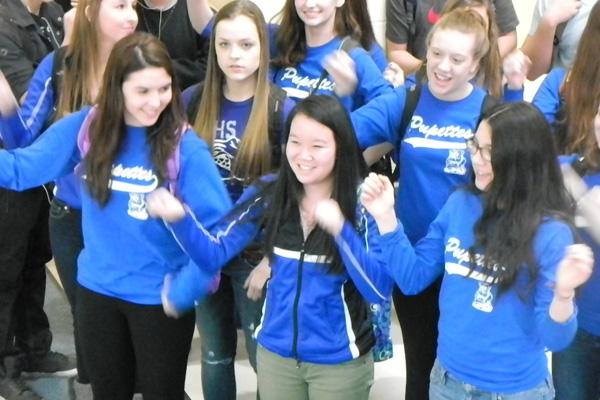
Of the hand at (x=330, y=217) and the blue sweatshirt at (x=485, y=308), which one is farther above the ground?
the hand at (x=330, y=217)

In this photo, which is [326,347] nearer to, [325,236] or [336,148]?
[325,236]

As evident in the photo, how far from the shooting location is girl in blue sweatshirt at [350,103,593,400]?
5.83 feet

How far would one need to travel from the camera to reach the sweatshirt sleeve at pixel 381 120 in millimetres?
2338

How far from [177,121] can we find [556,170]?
0.96 m

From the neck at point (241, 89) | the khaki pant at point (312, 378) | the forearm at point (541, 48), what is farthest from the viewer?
the forearm at point (541, 48)

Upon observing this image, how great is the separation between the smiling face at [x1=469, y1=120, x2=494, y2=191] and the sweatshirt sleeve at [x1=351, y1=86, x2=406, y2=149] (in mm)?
498

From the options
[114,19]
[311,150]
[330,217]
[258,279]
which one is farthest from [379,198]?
[114,19]

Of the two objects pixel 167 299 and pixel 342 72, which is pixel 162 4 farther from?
pixel 167 299

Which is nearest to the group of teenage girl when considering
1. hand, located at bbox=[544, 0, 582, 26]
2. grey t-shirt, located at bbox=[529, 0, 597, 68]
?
hand, located at bbox=[544, 0, 582, 26]

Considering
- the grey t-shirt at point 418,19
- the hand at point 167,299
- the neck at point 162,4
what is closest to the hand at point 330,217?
the hand at point 167,299

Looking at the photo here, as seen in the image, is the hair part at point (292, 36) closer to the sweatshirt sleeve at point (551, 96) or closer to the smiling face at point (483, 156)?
the sweatshirt sleeve at point (551, 96)

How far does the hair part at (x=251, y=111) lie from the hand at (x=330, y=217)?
0.38 m

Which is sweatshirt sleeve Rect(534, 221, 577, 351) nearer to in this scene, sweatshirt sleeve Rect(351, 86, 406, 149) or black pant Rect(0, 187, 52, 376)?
sweatshirt sleeve Rect(351, 86, 406, 149)

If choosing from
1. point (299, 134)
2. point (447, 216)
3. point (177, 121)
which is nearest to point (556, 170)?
point (447, 216)
